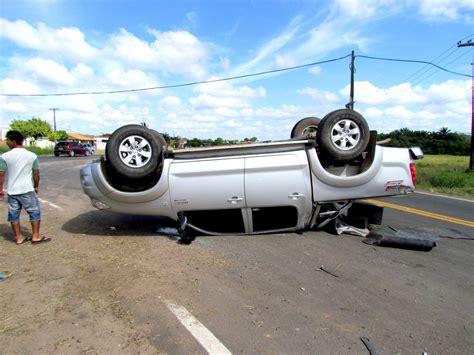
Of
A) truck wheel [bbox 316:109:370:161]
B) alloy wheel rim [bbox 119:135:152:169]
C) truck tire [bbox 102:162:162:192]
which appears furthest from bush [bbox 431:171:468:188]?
alloy wheel rim [bbox 119:135:152:169]

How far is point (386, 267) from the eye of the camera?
14.2 ft

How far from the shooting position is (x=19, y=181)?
4969 millimetres

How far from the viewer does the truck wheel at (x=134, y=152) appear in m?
4.91

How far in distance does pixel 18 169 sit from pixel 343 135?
4669mm

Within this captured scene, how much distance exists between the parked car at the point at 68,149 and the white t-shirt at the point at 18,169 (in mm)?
36198

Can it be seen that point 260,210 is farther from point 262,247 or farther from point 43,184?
point 43,184

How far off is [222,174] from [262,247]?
119 centimetres

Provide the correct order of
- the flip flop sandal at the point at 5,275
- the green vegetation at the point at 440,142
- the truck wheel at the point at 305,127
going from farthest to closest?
the green vegetation at the point at 440,142
the truck wheel at the point at 305,127
the flip flop sandal at the point at 5,275

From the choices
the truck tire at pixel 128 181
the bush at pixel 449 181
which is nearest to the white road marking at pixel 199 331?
the truck tire at pixel 128 181

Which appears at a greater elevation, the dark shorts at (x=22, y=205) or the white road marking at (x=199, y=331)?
the dark shorts at (x=22, y=205)

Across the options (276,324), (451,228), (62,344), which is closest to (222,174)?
(276,324)

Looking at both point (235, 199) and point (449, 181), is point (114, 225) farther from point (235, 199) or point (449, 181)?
point (449, 181)

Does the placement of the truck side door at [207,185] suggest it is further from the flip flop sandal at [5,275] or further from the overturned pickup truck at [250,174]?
the flip flop sandal at [5,275]

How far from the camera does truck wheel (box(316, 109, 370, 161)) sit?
4.98 meters
